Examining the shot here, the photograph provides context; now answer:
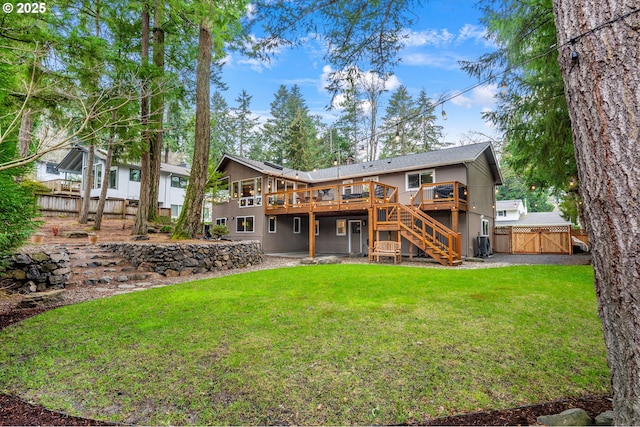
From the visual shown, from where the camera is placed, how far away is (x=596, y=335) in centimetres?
346

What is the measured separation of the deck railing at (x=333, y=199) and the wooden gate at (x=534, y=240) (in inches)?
286

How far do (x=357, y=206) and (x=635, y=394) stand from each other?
1166cm

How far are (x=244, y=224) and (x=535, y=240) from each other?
53.0 feet

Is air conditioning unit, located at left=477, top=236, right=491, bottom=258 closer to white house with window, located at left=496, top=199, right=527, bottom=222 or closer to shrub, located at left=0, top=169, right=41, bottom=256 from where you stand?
A: shrub, located at left=0, top=169, right=41, bottom=256

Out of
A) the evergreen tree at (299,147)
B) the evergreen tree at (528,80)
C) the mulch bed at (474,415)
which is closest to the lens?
the mulch bed at (474,415)

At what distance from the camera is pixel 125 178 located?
68.4 ft

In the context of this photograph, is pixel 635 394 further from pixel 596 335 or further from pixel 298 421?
pixel 596 335

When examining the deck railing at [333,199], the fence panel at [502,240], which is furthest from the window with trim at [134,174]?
the fence panel at [502,240]

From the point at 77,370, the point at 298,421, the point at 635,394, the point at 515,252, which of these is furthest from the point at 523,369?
the point at 515,252

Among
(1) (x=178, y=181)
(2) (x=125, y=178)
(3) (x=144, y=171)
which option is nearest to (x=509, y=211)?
(1) (x=178, y=181)

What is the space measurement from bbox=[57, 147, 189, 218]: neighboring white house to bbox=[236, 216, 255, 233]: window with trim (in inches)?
317

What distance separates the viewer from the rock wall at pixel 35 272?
5602 millimetres

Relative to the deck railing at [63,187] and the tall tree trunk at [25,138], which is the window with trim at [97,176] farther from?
A: the tall tree trunk at [25,138]

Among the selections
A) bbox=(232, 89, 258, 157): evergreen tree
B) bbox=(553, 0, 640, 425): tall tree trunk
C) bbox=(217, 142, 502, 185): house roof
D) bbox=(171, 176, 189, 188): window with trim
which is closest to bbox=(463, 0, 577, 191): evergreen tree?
bbox=(553, 0, 640, 425): tall tree trunk
